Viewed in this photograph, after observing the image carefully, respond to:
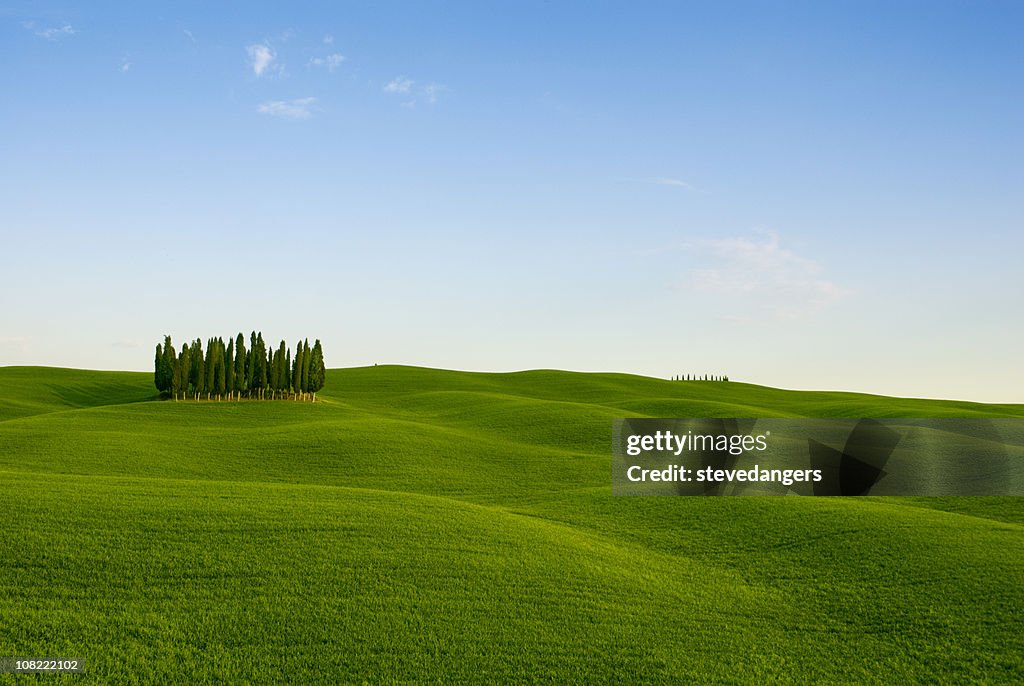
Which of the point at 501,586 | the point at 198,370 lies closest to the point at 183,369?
the point at 198,370

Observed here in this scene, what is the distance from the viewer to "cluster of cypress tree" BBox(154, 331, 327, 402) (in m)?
86.2

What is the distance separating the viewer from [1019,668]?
17.6m

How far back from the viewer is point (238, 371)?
88.3 meters

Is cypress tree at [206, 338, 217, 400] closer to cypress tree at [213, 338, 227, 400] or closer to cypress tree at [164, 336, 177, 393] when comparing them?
cypress tree at [213, 338, 227, 400]

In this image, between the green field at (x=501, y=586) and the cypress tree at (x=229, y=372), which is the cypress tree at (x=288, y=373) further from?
the green field at (x=501, y=586)

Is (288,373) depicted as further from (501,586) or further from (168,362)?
(501,586)

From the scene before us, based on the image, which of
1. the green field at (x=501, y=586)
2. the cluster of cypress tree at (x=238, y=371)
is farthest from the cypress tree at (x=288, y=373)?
the green field at (x=501, y=586)

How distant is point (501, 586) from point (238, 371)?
74645mm

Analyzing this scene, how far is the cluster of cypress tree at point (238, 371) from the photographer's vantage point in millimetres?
86188

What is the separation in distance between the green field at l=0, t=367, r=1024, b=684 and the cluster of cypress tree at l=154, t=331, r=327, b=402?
2199 inches

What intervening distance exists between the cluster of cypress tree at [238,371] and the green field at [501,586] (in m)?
55.9

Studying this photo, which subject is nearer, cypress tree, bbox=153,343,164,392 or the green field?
the green field

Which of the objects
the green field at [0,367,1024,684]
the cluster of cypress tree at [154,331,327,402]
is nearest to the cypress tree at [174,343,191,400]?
the cluster of cypress tree at [154,331,327,402]

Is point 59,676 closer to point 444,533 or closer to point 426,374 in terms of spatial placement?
point 444,533
